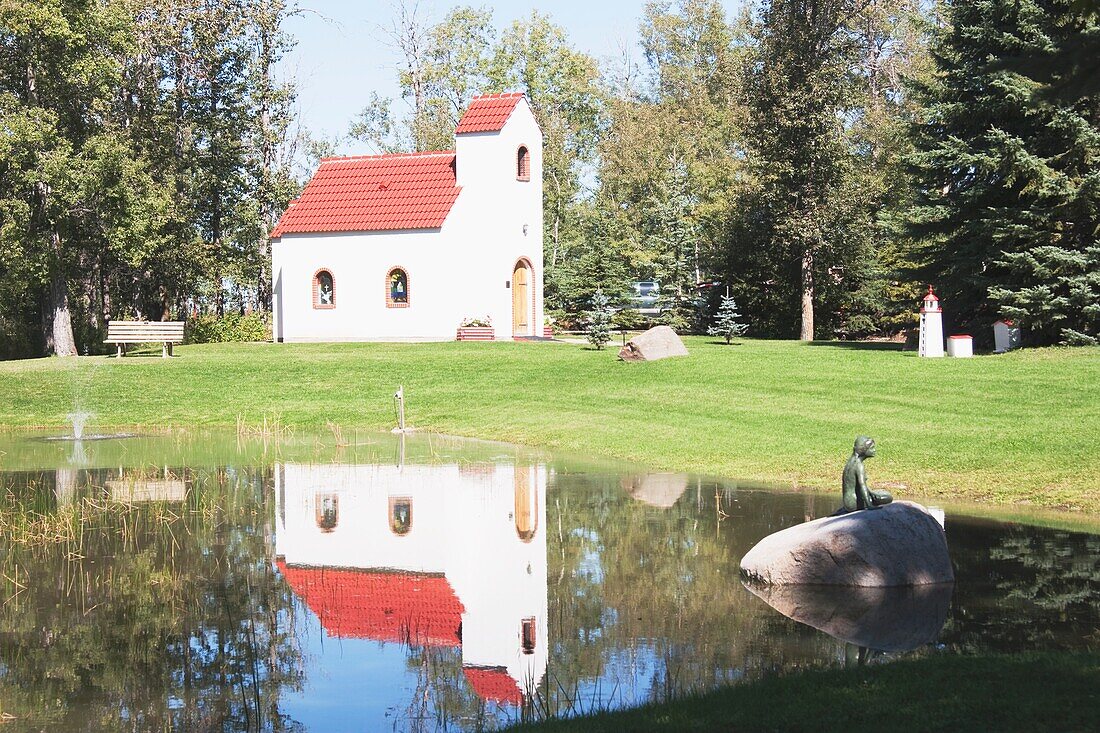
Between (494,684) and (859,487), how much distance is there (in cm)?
505

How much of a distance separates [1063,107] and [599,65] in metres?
50.7

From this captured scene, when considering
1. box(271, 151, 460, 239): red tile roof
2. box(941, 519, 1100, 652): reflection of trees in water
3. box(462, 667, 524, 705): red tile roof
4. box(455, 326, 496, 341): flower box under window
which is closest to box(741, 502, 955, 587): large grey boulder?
box(941, 519, 1100, 652): reflection of trees in water

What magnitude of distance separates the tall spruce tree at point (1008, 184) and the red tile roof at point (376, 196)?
17.0m

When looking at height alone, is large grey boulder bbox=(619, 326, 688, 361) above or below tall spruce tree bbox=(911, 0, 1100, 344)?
below

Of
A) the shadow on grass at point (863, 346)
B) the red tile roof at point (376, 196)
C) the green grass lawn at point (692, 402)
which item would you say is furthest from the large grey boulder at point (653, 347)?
the red tile roof at point (376, 196)

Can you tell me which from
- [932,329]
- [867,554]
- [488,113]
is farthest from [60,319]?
[867,554]

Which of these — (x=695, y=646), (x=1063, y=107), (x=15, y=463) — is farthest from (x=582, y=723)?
(x=1063, y=107)

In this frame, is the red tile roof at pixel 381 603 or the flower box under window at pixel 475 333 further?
the flower box under window at pixel 475 333

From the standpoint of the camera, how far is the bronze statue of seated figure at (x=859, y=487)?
1238 cm

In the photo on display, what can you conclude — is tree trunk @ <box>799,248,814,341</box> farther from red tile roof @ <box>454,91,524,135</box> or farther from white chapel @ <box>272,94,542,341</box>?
red tile roof @ <box>454,91,524,135</box>

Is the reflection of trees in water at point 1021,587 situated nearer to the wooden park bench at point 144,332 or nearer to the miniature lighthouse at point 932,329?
the miniature lighthouse at point 932,329

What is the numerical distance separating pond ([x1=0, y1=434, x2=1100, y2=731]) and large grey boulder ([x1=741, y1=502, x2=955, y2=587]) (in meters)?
0.30

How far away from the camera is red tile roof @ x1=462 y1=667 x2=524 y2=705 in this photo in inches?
347

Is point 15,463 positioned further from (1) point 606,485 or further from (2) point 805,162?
(2) point 805,162
